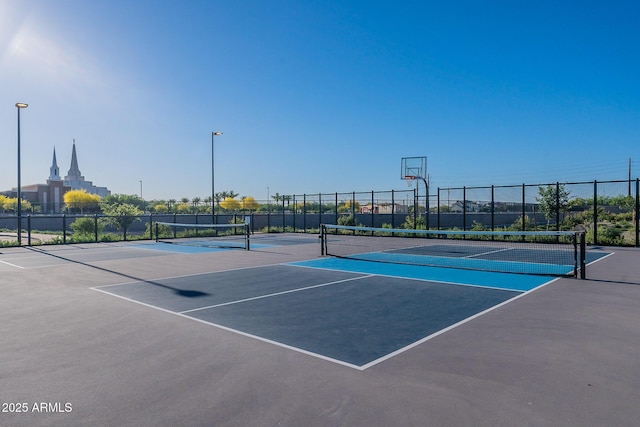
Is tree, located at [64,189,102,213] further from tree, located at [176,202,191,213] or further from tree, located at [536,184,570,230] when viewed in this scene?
tree, located at [536,184,570,230]

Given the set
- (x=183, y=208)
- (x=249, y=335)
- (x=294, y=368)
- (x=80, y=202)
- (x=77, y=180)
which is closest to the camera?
(x=294, y=368)

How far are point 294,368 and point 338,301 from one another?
338cm

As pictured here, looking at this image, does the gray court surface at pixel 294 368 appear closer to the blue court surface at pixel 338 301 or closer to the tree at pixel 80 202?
the blue court surface at pixel 338 301

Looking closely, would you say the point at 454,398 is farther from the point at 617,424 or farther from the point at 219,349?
the point at 219,349

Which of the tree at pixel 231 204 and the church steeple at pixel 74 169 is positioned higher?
the church steeple at pixel 74 169

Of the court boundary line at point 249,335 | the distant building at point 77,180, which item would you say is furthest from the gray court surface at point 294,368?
the distant building at point 77,180

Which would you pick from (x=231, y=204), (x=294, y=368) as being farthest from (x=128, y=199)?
(x=294, y=368)

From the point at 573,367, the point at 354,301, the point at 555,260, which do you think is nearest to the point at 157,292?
the point at 354,301

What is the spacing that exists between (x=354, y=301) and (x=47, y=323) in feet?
16.3

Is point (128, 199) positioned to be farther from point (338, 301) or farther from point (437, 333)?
point (437, 333)

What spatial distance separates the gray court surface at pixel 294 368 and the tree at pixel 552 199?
48.1ft

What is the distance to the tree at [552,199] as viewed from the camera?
2154 cm

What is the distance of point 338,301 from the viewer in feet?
26.1

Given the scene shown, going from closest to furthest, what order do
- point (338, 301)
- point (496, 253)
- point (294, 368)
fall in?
point (294, 368) → point (338, 301) → point (496, 253)
